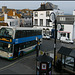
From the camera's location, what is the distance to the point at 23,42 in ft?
53.8

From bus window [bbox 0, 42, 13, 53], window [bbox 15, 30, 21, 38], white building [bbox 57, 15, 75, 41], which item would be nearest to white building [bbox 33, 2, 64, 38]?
white building [bbox 57, 15, 75, 41]

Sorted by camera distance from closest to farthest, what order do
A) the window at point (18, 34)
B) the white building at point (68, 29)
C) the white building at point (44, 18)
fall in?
the window at point (18, 34) < the white building at point (68, 29) < the white building at point (44, 18)

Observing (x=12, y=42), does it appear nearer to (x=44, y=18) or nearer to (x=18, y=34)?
(x=18, y=34)

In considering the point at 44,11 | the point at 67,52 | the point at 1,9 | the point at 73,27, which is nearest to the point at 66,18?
the point at 73,27

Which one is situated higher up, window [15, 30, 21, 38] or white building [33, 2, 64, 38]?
white building [33, 2, 64, 38]

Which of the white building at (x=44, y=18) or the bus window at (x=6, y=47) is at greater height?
the white building at (x=44, y=18)

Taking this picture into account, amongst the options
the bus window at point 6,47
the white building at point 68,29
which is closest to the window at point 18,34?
the bus window at point 6,47

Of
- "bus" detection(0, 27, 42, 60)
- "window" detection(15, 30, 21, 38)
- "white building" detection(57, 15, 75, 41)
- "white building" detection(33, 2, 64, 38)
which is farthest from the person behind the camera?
"white building" detection(33, 2, 64, 38)

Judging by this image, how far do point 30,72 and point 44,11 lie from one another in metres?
29.5

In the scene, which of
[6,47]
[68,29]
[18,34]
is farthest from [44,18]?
[6,47]

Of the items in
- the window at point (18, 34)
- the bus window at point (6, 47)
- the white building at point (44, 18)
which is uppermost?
the white building at point (44, 18)

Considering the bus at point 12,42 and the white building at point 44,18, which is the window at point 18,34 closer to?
the bus at point 12,42

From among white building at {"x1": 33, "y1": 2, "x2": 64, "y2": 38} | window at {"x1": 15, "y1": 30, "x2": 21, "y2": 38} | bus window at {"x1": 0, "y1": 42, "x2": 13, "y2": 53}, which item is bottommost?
bus window at {"x1": 0, "y1": 42, "x2": 13, "y2": 53}

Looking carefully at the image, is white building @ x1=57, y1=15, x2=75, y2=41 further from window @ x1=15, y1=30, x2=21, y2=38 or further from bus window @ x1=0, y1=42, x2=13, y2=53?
bus window @ x1=0, y1=42, x2=13, y2=53
